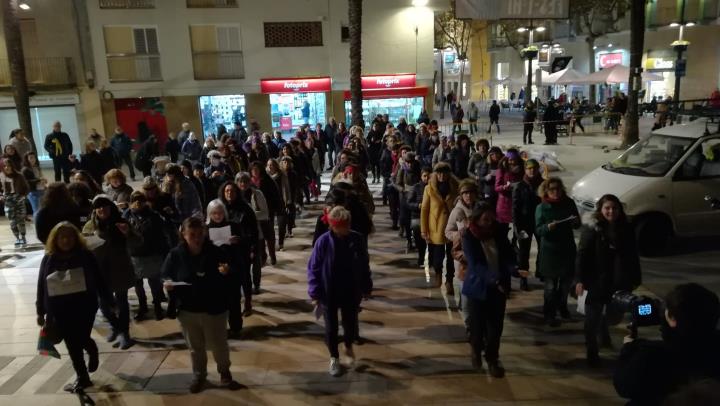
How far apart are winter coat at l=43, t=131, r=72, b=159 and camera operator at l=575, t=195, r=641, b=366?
15.0 meters

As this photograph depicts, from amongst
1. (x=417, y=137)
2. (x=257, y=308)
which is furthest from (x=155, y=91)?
(x=257, y=308)

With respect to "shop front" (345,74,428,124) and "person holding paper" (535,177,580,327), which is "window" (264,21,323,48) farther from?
"person holding paper" (535,177,580,327)

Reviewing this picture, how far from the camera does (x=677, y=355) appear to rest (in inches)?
99.2

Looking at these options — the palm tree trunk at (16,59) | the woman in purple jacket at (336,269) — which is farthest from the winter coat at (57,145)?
the woman in purple jacket at (336,269)

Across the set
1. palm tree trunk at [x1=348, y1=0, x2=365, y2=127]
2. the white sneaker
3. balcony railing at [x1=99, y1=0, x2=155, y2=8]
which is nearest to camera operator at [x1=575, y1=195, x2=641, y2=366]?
the white sneaker

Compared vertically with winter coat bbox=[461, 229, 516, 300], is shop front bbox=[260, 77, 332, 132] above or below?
above

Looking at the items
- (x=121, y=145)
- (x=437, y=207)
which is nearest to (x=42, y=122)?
(x=121, y=145)

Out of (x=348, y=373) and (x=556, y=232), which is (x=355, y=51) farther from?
(x=348, y=373)

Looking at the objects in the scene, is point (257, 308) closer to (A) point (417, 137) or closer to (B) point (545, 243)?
(B) point (545, 243)

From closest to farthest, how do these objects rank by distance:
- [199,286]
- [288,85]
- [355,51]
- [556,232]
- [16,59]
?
[199,286] → [556,232] → [16,59] → [355,51] → [288,85]

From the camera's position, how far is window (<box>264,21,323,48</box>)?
23.9 meters

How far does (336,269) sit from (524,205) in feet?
10.3

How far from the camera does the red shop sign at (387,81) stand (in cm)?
2419

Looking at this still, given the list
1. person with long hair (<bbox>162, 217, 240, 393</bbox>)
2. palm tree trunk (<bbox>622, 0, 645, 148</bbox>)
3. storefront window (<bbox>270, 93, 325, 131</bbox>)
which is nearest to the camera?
person with long hair (<bbox>162, 217, 240, 393</bbox>)
